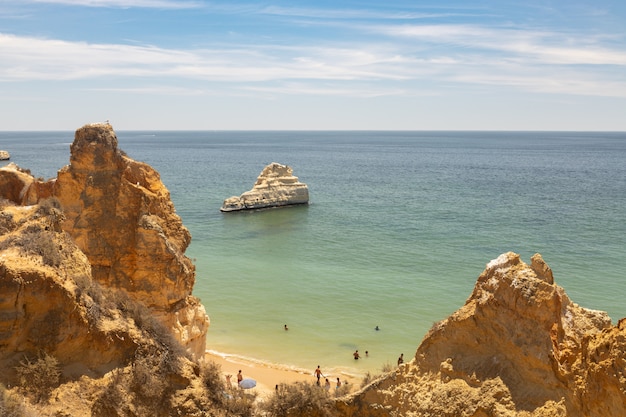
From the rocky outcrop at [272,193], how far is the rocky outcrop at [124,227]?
47.6 m

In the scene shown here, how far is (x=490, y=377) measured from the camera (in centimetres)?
930

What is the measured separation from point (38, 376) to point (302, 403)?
4625 millimetres

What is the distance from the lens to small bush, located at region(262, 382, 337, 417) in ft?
34.9

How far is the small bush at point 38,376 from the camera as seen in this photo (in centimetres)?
944

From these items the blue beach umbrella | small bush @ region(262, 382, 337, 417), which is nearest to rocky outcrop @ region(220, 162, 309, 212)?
the blue beach umbrella

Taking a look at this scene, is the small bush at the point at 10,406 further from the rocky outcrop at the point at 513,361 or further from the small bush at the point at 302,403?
the rocky outcrop at the point at 513,361

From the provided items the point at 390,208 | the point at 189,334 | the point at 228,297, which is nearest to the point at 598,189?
the point at 390,208

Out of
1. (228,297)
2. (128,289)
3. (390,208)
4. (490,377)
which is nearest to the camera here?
(490,377)

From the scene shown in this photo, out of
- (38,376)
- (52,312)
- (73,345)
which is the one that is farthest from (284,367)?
(38,376)

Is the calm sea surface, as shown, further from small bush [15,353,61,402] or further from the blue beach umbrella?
small bush [15,353,61,402]

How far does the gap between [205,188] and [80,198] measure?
6882 cm

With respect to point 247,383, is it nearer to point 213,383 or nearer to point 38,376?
point 213,383

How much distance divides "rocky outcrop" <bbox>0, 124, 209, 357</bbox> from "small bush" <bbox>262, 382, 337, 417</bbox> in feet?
20.7

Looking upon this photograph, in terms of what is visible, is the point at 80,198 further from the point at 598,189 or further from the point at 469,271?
the point at 598,189
